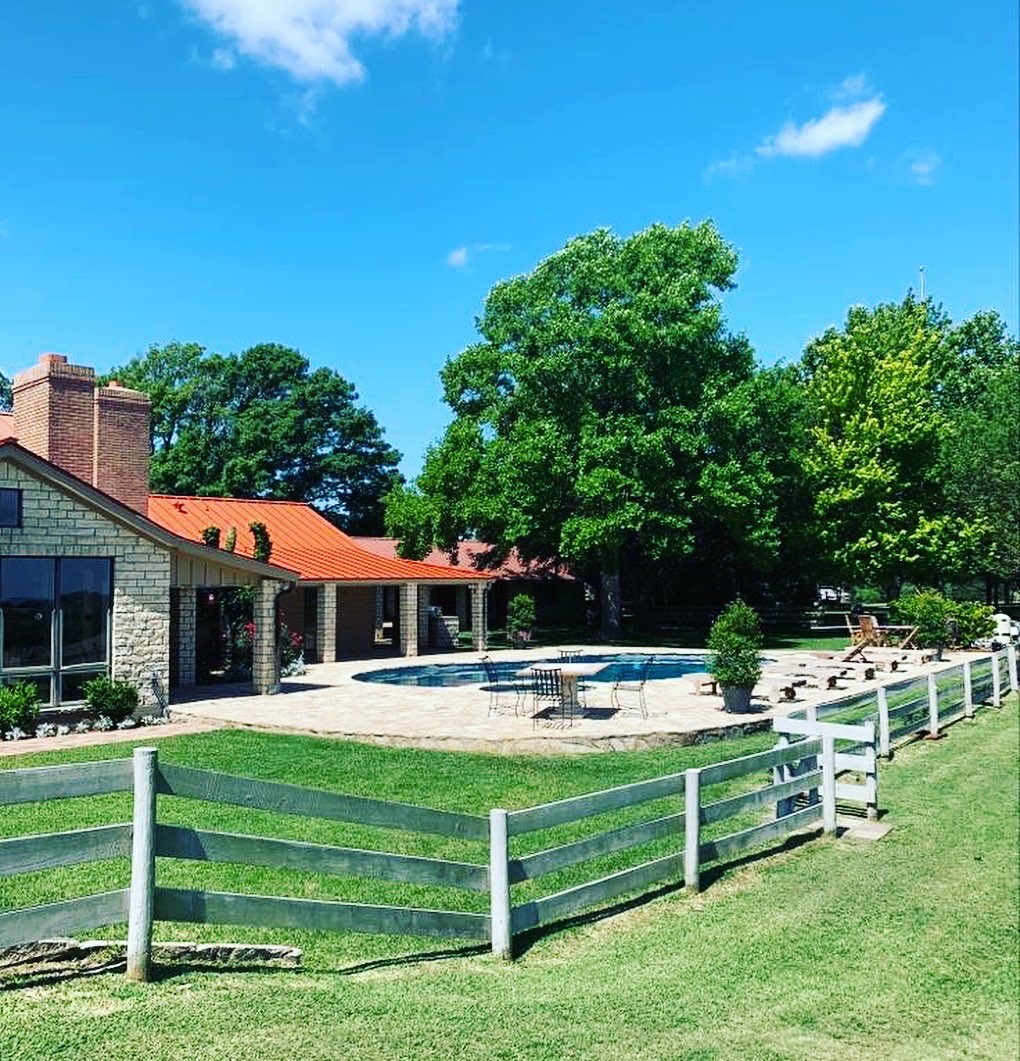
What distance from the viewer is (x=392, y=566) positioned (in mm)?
28422

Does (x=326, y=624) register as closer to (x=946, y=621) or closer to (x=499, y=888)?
(x=946, y=621)

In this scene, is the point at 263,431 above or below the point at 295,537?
above

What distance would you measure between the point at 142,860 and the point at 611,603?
1303 inches

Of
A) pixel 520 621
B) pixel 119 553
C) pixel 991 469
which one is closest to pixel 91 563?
pixel 119 553

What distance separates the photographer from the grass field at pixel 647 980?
4164 millimetres

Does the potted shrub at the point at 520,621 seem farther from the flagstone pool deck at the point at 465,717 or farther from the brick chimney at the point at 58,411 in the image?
the brick chimney at the point at 58,411

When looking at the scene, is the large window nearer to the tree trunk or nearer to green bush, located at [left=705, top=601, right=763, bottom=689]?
green bush, located at [left=705, top=601, right=763, bottom=689]

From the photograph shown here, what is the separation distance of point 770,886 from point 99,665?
12179 mm

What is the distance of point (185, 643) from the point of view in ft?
66.5

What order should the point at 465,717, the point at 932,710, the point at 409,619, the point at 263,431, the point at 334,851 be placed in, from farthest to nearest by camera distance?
the point at 263,431, the point at 409,619, the point at 465,717, the point at 932,710, the point at 334,851

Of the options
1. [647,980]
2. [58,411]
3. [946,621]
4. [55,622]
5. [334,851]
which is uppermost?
[58,411]

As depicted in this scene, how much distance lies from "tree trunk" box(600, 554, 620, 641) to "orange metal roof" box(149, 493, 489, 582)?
7.82m

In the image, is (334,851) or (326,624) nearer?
(334,851)

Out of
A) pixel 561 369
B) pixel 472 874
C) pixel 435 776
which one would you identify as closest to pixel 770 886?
pixel 472 874
